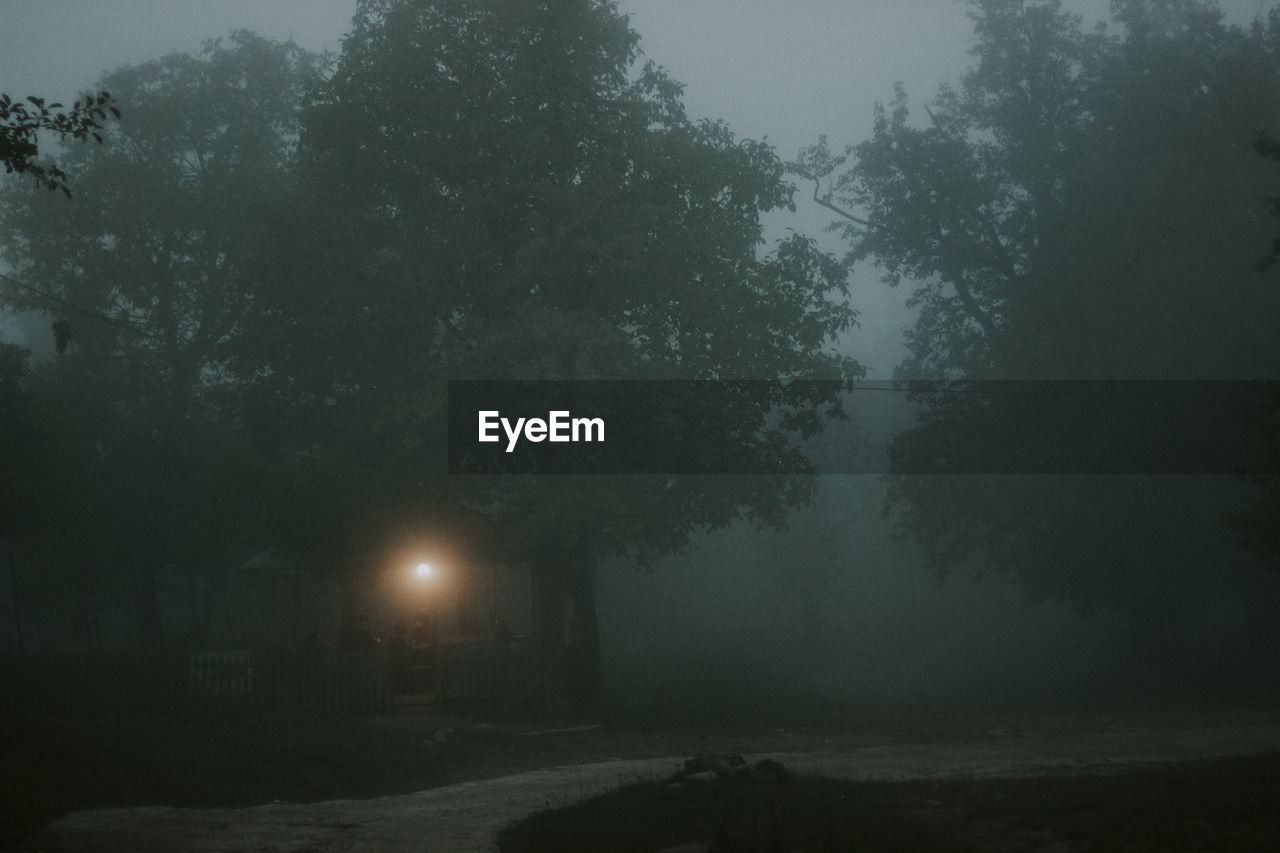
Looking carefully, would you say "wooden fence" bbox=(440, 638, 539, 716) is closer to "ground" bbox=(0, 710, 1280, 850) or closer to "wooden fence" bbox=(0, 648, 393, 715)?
"ground" bbox=(0, 710, 1280, 850)

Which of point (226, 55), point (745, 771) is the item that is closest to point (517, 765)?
point (745, 771)

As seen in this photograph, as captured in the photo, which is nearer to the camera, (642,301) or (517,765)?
(517,765)

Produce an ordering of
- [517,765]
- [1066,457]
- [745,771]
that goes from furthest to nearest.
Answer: [1066,457] → [517,765] → [745,771]

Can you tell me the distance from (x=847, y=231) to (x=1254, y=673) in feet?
54.8

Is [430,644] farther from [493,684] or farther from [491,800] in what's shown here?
[491,800]

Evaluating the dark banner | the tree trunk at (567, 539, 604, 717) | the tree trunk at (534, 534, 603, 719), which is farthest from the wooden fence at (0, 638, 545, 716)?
the dark banner

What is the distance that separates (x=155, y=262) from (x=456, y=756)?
2951cm

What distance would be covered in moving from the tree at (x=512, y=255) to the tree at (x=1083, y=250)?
208 inches

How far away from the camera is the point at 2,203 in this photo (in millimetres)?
44969

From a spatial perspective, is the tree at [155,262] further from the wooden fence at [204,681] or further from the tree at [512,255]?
the wooden fence at [204,681]

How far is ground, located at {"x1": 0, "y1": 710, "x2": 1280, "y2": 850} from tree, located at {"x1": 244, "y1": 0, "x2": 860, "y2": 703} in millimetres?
4782

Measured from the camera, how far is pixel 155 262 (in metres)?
44.0

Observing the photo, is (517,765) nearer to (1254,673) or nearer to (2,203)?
(1254,673)

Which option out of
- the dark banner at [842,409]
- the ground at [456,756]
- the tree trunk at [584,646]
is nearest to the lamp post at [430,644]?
the ground at [456,756]
